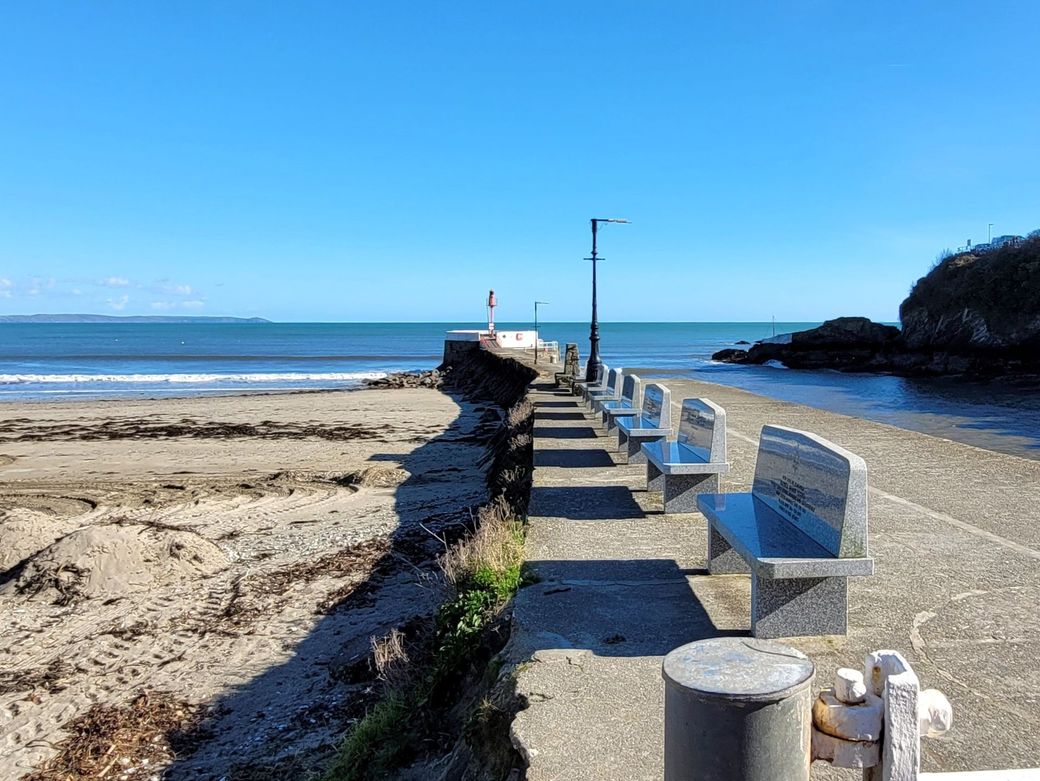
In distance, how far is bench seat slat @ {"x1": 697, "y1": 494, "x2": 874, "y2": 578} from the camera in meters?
3.85

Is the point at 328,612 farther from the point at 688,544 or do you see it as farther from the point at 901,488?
the point at 901,488

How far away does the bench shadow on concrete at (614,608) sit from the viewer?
417 cm

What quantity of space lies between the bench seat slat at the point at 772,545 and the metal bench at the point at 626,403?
4874mm

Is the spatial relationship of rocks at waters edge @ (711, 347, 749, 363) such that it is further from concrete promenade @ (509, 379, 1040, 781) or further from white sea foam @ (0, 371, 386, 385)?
concrete promenade @ (509, 379, 1040, 781)

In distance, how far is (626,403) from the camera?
10.8 meters

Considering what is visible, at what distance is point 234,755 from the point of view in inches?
191

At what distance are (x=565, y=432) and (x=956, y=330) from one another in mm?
37180

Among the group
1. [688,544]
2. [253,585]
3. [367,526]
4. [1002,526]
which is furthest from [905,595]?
[367,526]

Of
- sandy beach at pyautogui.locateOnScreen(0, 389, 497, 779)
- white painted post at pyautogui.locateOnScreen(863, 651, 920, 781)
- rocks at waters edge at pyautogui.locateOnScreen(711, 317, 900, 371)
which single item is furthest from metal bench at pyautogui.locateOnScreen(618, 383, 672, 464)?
rocks at waters edge at pyautogui.locateOnScreen(711, 317, 900, 371)

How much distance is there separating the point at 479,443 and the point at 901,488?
11396 mm

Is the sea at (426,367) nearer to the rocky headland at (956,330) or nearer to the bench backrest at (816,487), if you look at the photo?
the rocky headland at (956,330)

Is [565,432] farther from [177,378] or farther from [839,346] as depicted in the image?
[839,346]

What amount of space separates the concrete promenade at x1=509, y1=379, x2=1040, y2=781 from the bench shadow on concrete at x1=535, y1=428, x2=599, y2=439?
9.45ft

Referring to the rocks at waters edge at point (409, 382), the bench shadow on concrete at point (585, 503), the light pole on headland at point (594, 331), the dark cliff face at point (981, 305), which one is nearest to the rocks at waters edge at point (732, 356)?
the dark cliff face at point (981, 305)
